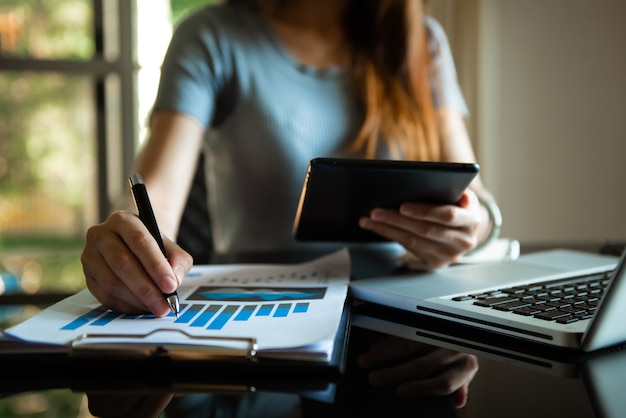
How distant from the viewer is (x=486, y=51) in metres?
2.36

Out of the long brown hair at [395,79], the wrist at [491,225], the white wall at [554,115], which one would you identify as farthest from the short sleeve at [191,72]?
the white wall at [554,115]

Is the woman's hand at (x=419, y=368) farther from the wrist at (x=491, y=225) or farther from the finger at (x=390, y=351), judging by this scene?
the wrist at (x=491, y=225)

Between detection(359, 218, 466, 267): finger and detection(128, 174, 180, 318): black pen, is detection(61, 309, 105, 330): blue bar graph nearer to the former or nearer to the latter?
detection(128, 174, 180, 318): black pen

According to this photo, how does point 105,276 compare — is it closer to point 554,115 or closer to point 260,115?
point 260,115

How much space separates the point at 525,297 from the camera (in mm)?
567

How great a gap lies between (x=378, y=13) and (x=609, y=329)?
988 mm

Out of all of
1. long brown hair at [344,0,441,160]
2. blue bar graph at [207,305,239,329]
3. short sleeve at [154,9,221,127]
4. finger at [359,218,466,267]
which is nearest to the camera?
blue bar graph at [207,305,239,329]

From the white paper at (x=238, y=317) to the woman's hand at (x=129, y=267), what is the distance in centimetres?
1

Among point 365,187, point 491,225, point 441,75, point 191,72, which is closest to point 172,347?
point 365,187

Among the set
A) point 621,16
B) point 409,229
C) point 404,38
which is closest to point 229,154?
point 404,38

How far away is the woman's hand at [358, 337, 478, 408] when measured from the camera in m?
0.41

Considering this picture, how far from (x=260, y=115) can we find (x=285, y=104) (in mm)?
55

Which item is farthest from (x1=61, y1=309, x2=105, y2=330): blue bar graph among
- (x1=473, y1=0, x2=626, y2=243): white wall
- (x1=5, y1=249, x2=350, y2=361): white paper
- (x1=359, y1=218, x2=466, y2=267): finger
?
(x1=473, y1=0, x2=626, y2=243): white wall

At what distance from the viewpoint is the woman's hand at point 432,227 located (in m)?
0.70
